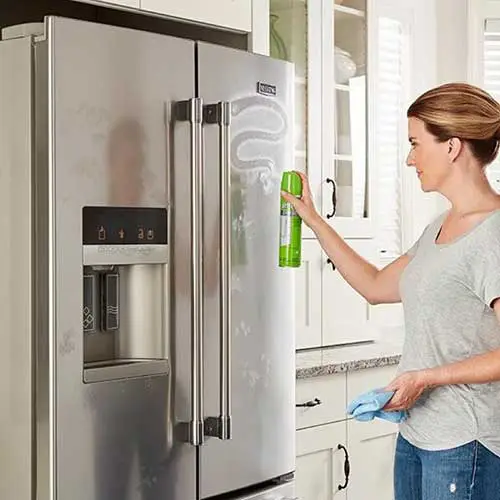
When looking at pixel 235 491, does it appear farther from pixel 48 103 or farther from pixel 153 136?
pixel 48 103

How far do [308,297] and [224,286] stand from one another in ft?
3.55

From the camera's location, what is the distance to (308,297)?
3637 millimetres

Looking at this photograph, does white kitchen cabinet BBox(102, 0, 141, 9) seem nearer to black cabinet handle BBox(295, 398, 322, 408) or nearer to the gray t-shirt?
the gray t-shirt

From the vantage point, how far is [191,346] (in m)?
2.51

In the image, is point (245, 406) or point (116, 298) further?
point (245, 406)

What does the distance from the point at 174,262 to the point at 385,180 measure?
1697 mm

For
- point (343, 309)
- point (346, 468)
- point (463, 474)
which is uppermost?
point (343, 309)

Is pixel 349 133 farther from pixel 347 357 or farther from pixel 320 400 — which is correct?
pixel 320 400

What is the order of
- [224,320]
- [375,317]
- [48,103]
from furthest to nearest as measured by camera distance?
1. [375,317]
2. [224,320]
3. [48,103]

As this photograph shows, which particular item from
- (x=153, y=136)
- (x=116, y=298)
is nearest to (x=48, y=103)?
(x=153, y=136)

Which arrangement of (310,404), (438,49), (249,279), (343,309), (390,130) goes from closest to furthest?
(249,279)
(310,404)
(343,309)
(390,130)
(438,49)

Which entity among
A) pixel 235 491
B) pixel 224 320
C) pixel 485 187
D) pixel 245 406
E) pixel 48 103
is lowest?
pixel 235 491

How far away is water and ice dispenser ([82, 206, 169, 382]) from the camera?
2326mm

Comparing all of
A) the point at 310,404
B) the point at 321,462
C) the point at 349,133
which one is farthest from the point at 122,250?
the point at 349,133
